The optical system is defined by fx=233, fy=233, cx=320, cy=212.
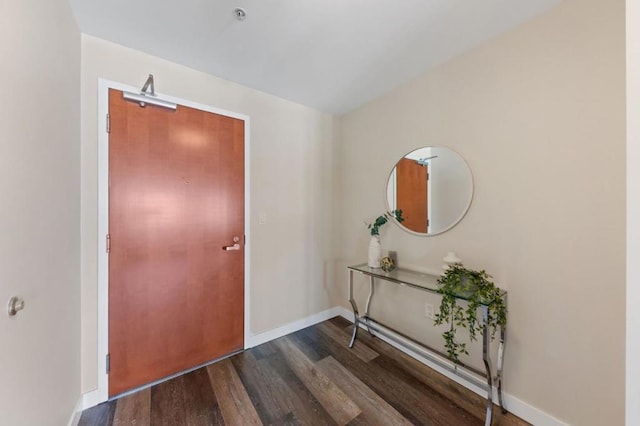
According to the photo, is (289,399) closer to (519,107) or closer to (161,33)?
(519,107)

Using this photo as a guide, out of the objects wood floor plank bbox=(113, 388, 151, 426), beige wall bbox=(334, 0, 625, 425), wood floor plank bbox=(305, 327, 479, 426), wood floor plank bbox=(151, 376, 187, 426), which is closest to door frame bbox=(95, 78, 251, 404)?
wood floor plank bbox=(113, 388, 151, 426)

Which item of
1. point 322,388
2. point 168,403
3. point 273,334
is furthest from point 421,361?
point 168,403

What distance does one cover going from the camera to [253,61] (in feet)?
5.79

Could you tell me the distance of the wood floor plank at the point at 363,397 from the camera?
1.42 meters

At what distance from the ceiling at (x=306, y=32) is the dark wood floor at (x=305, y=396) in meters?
2.39

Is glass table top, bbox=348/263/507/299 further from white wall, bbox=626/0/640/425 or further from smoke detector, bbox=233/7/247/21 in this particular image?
smoke detector, bbox=233/7/247/21

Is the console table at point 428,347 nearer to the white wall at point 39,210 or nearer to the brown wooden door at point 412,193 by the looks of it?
the brown wooden door at point 412,193

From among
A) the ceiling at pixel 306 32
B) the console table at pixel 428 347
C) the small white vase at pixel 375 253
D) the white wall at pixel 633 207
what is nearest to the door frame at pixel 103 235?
the ceiling at pixel 306 32

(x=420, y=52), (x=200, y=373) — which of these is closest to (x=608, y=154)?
(x=420, y=52)

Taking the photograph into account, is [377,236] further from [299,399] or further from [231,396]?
[231,396]

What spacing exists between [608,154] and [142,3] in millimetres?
2526

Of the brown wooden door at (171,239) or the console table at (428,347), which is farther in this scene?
the brown wooden door at (171,239)

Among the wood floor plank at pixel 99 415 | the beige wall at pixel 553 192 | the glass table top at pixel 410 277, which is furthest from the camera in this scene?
the glass table top at pixel 410 277

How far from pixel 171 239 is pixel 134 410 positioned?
1092 mm
